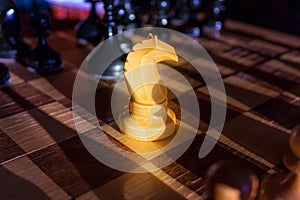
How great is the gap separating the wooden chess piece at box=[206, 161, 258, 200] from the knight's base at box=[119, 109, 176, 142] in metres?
0.23

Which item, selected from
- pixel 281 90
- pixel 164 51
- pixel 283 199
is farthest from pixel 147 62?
pixel 281 90

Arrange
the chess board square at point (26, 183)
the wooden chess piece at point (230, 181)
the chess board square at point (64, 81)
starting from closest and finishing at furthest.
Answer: the wooden chess piece at point (230, 181) → the chess board square at point (26, 183) → the chess board square at point (64, 81)

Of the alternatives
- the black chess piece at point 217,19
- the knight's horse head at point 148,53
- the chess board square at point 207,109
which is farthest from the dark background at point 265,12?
the knight's horse head at point 148,53

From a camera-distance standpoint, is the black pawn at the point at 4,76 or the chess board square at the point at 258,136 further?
the black pawn at the point at 4,76

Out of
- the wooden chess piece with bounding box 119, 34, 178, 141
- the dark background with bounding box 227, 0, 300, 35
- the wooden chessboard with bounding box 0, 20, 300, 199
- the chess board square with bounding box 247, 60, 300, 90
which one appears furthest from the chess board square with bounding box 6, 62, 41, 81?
the dark background with bounding box 227, 0, 300, 35

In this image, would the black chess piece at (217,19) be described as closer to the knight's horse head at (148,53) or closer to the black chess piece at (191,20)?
the black chess piece at (191,20)

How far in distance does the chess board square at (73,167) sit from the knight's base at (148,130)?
3.5 inches

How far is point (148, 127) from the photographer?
71 centimetres

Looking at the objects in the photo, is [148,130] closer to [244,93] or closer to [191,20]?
[244,93]

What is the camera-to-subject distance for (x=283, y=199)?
1.78ft

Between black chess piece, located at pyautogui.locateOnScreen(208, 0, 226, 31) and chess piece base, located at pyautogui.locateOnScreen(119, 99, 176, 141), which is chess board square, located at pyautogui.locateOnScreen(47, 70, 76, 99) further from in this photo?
black chess piece, located at pyautogui.locateOnScreen(208, 0, 226, 31)

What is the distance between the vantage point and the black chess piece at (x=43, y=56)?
98 cm

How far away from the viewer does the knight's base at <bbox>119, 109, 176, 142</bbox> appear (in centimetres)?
71

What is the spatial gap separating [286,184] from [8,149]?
1.54ft
